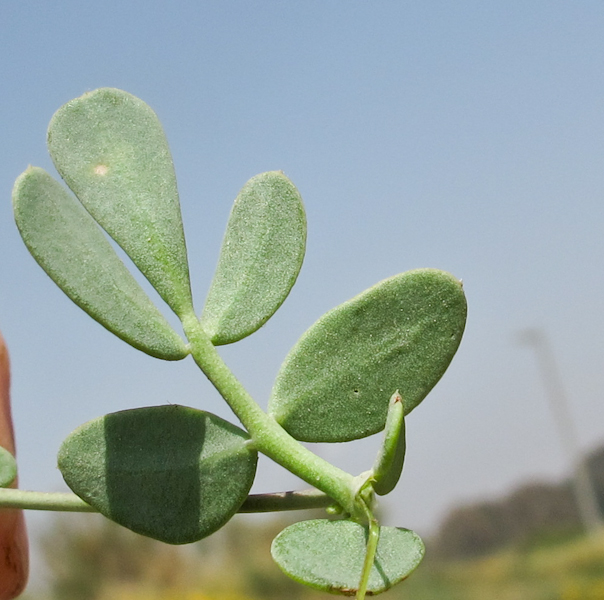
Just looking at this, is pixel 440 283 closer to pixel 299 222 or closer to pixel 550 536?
pixel 299 222

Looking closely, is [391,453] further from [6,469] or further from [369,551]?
[6,469]

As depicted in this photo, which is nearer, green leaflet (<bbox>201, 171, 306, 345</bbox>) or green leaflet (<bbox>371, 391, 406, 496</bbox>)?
green leaflet (<bbox>371, 391, 406, 496</bbox>)

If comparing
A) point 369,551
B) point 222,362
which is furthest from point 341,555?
point 222,362

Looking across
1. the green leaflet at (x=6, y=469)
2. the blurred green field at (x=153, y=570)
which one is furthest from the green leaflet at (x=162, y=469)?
the blurred green field at (x=153, y=570)

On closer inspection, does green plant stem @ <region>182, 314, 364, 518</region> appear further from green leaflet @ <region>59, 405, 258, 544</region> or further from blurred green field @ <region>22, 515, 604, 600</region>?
blurred green field @ <region>22, 515, 604, 600</region>

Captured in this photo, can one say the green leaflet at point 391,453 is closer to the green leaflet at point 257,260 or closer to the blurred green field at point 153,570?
the green leaflet at point 257,260

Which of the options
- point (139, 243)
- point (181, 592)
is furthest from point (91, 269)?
point (181, 592)

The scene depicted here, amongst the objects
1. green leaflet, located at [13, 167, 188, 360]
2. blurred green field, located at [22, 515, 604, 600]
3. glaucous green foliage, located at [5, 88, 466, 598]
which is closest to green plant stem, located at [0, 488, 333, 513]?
glaucous green foliage, located at [5, 88, 466, 598]
